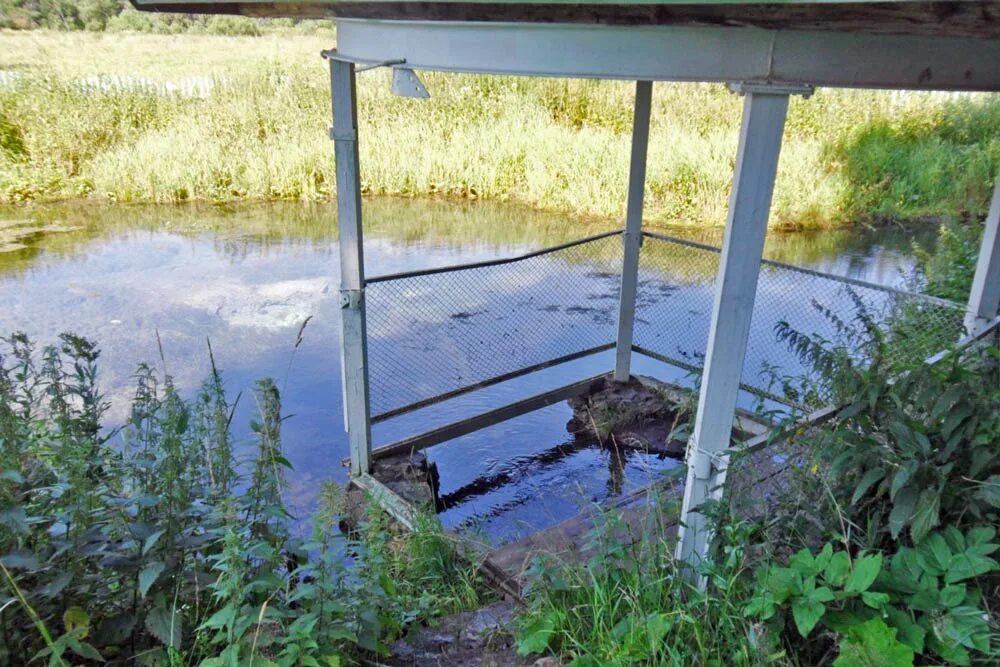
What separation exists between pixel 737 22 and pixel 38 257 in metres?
8.87

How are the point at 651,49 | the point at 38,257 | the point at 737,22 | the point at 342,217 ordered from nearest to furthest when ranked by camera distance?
the point at 737,22, the point at 651,49, the point at 342,217, the point at 38,257

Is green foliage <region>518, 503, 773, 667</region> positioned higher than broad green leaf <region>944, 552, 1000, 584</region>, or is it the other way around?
broad green leaf <region>944, 552, 1000, 584</region>

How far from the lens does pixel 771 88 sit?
1.88 m

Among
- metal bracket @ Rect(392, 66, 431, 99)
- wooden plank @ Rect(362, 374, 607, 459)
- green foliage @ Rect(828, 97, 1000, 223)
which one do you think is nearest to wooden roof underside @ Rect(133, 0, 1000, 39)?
metal bracket @ Rect(392, 66, 431, 99)

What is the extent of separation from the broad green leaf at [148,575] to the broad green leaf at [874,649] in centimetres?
170

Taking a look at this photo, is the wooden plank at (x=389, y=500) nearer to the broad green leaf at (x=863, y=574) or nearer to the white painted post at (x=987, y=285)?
the broad green leaf at (x=863, y=574)

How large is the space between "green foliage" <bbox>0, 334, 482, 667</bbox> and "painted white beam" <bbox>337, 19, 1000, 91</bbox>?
1.31m

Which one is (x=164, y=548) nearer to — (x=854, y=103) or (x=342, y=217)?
(x=342, y=217)

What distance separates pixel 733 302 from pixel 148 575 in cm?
178

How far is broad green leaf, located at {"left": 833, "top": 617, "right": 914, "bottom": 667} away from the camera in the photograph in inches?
67.4

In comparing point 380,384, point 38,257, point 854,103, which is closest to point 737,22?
point 380,384

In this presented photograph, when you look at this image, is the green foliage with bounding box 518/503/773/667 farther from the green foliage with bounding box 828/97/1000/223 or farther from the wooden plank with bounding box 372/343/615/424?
the green foliage with bounding box 828/97/1000/223

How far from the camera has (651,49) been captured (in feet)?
6.48

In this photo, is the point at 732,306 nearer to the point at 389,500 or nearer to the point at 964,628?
the point at 964,628
